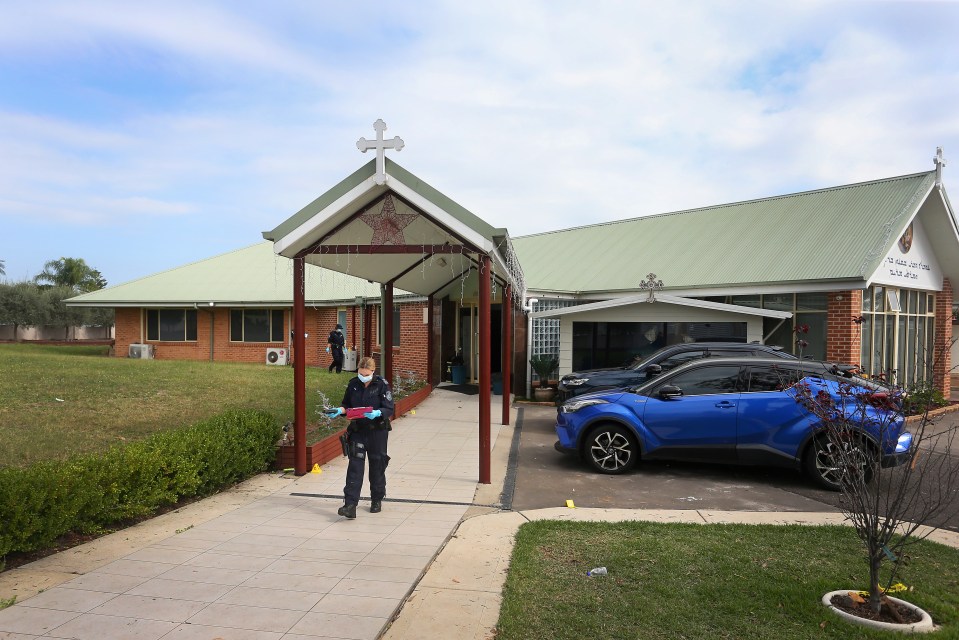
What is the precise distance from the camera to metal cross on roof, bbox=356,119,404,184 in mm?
7582

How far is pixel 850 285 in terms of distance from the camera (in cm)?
1252

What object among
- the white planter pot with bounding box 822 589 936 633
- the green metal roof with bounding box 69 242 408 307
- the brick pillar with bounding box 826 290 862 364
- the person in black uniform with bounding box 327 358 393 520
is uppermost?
the green metal roof with bounding box 69 242 408 307

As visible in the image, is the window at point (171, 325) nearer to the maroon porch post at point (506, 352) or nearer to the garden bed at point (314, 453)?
the maroon porch post at point (506, 352)

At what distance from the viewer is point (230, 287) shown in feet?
79.3

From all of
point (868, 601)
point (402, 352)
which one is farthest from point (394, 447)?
point (402, 352)

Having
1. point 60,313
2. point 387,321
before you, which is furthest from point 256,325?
point 60,313

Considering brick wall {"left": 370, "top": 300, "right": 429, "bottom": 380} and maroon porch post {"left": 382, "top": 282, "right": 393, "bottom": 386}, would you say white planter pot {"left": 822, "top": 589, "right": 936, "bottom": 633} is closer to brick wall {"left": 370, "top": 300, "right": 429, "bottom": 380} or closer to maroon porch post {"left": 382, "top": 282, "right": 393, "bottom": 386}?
maroon porch post {"left": 382, "top": 282, "right": 393, "bottom": 386}

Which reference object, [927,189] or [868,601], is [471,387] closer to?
[927,189]

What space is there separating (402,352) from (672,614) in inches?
603

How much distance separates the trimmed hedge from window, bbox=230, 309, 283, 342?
616 inches

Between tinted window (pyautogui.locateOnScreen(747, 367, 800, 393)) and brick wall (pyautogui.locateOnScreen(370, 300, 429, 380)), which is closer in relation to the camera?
tinted window (pyautogui.locateOnScreen(747, 367, 800, 393))

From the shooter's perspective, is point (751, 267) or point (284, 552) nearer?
point (284, 552)

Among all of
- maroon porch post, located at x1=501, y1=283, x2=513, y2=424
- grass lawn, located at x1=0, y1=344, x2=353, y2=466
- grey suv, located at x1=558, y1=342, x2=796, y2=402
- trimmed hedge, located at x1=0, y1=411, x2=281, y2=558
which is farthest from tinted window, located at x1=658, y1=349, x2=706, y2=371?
trimmed hedge, located at x1=0, y1=411, x2=281, y2=558

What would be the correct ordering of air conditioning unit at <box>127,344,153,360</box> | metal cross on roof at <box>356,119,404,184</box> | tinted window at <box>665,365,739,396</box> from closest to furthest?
metal cross on roof at <box>356,119,404,184</box>
tinted window at <box>665,365,739,396</box>
air conditioning unit at <box>127,344,153,360</box>
